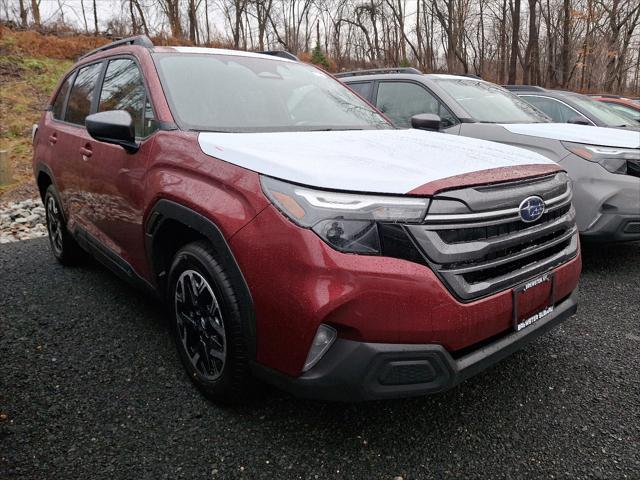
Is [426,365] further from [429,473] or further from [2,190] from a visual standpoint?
[2,190]

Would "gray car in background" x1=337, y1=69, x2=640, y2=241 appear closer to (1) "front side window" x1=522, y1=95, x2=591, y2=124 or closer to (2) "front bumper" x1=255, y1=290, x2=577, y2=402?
(1) "front side window" x1=522, y1=95, x2=591, y2=124

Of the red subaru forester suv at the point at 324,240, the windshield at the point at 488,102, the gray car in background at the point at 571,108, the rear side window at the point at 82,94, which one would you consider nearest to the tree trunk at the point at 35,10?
the rear side window at the point at 82,94

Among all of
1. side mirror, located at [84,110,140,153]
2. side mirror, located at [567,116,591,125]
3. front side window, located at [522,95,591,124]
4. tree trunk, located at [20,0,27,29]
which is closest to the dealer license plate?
side mirror, located at [84,110,140,153]

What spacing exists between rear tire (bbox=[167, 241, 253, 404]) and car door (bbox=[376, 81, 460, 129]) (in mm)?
3276

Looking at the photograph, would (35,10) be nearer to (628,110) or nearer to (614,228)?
(628,110)

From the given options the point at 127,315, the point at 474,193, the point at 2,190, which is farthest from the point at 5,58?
the point at 474,193

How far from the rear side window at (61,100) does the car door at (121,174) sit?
2.99 ft

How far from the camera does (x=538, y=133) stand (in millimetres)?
4188

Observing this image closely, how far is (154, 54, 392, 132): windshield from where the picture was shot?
246cm

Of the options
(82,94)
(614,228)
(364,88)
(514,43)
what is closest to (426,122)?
(614,228)

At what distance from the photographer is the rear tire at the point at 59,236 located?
13.0 feet

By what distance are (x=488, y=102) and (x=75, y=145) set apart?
3.90 metres

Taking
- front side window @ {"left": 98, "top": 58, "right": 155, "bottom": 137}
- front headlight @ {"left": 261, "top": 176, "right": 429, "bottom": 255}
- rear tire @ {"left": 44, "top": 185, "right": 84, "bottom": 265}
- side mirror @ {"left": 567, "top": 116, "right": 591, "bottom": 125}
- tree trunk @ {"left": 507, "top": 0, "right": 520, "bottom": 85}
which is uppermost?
tree trunk @ {"left": 507, "top": 0, "right": 520, "bottom": 85}

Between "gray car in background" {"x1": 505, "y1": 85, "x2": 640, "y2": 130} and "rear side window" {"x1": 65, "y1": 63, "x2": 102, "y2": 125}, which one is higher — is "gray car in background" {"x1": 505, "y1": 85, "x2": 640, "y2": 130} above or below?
below
